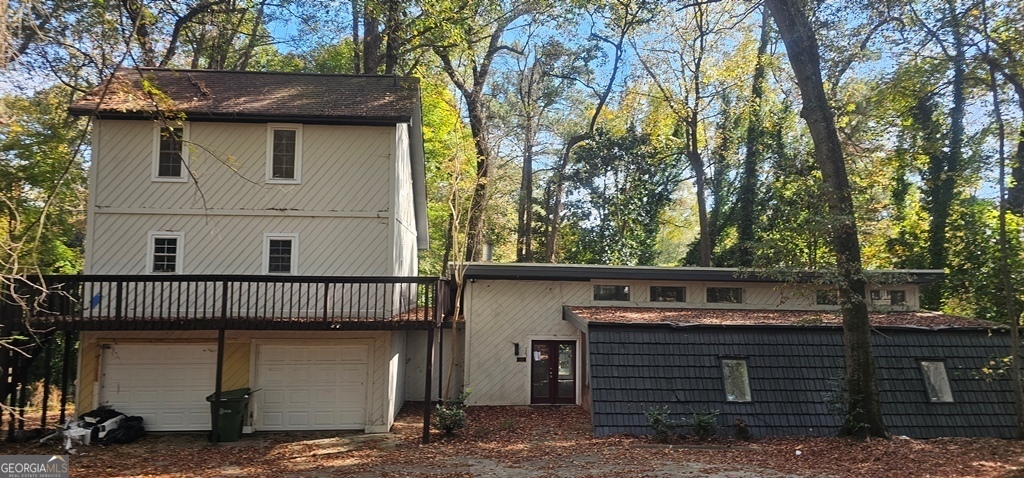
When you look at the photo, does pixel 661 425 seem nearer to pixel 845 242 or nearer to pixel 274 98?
pixel 845 242

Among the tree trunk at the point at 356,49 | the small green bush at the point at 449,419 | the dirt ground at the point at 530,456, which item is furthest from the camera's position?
the tree trunk at the point at 356,49

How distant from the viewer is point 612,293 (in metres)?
16.2

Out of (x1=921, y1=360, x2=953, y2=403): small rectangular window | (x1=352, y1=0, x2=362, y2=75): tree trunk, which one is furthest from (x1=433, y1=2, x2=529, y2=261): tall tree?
(x1=921, y1=360, x2=953, y2=403): small rectangular window

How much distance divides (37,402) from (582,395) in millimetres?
16359

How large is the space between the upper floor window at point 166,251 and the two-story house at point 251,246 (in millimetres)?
29

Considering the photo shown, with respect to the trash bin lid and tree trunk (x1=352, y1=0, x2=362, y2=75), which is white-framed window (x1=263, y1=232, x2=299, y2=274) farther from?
tree trunk (x1=352, y1=0, x2=362, y2=75)

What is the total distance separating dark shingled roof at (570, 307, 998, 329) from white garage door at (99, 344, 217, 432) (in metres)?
8.70

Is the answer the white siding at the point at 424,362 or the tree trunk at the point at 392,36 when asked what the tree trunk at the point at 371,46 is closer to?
the tree trunk at the point at 392,36

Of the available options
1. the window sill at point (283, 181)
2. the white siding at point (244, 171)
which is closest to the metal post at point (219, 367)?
the white siding at point (244, 171)

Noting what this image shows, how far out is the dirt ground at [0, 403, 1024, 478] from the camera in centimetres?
889

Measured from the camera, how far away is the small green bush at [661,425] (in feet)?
36.0

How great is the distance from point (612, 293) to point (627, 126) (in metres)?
14.5

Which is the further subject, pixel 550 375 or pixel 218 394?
pixel 550 375

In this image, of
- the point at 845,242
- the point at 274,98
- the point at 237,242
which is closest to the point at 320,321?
the point at 237,242
